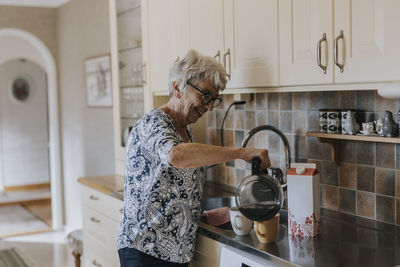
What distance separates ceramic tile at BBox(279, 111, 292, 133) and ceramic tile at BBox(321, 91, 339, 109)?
233 millimetres

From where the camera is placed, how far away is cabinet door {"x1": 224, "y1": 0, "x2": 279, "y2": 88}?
1973 mm

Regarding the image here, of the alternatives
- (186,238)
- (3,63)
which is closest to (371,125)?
(186,238)

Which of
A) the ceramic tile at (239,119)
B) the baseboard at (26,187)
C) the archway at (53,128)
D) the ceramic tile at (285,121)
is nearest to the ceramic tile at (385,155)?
the ceramic tile at (285,121)

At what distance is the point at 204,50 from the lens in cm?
240

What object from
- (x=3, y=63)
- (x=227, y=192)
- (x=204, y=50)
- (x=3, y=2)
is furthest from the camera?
(x=3, y=63)

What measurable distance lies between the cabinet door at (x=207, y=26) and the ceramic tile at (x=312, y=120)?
480mm

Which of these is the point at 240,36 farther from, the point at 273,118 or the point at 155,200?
the point at 155,200

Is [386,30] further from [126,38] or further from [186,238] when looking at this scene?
[126,38]

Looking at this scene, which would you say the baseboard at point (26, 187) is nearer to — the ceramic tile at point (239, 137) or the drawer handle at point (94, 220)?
the drawer handle at point (94, 220)

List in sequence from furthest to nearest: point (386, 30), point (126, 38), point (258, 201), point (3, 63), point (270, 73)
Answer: point (3, 63), point (126, 38), point (270, 73), point (258, 201), point (386, 30)

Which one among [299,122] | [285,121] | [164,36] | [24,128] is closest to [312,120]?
[299,122]

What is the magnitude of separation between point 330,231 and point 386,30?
80 cm

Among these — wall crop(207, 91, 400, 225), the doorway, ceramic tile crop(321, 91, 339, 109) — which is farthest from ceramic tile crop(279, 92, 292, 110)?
the doorway

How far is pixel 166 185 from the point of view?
1.92m
